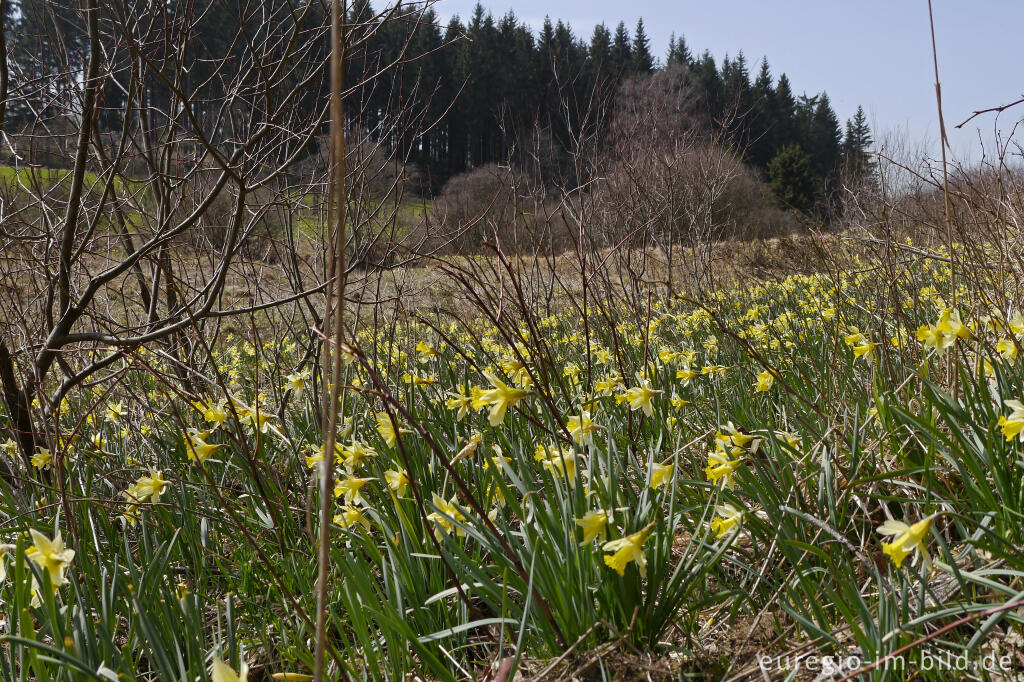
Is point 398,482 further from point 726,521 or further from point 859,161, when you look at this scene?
point 859,161

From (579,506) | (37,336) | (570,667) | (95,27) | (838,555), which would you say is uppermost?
(95,27)

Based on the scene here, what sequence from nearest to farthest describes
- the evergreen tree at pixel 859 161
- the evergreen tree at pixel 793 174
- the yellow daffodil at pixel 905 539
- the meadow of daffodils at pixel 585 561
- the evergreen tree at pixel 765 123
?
the yellow daffodil at pixel 905 539, the meadow of daffodils at pixel 585 561, the evergreen tree at pixel 859 161, the evergreen tree at pixel 793 174, the evergreen tree at pixel 765 123

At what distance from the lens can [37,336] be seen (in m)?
3.45

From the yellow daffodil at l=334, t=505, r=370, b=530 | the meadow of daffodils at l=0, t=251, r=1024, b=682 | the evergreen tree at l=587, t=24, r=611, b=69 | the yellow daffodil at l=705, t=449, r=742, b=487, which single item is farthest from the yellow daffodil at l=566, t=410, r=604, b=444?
the evergreen tree at l=587, t=24, r=611, b=69

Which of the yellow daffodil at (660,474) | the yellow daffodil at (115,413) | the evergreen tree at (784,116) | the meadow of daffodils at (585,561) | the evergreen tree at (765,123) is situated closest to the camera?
the meadow of daffodils at (585,561)

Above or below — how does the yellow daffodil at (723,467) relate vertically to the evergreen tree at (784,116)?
below

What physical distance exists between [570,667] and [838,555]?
Answer: 73 cm

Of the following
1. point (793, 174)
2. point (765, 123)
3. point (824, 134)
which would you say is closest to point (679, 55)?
point (793, 174)

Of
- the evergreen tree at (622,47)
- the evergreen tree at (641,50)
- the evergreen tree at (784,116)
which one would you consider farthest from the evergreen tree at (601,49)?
the evergreen tree at (784,116)

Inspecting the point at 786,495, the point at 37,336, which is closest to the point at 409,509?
the point at 786,495

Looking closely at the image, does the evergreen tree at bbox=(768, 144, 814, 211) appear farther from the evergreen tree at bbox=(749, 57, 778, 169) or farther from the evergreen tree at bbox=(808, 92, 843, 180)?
the evergreen tree at bbox=(808, 92, 843, 180)

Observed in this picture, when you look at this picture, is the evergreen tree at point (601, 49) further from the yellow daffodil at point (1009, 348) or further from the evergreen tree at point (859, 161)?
the yellow daffodil at point (1009, 348)

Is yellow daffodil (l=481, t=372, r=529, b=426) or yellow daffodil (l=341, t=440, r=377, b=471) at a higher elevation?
yellow daffodil (l=481, t=372, r=529, b=426)

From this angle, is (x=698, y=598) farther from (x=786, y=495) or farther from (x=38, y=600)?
(x=38, y=600)
